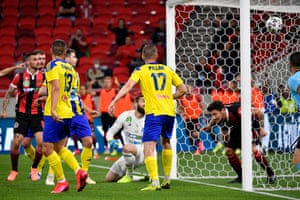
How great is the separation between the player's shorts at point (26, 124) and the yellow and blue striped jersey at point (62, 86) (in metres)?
2.25

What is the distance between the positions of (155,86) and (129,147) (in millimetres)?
1288

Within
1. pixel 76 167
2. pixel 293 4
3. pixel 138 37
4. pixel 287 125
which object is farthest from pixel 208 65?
pixel 138 37

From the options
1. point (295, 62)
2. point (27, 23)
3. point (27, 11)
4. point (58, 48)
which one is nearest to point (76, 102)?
point (58, 48)

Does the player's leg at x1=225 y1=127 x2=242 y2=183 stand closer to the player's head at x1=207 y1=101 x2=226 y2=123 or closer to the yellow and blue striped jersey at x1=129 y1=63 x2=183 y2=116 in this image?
the player's head at x1=207 y1=101 x2=226 y2=123

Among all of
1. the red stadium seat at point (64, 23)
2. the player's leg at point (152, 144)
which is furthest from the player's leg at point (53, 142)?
the red stadium seat at point (64, 23)

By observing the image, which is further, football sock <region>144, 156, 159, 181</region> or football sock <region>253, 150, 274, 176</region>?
Result: football sock <region>253, 150, 274, 176</region>

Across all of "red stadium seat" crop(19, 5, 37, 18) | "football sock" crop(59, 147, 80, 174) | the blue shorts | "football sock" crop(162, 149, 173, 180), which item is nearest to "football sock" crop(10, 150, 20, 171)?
"football sock" crop(59, 147, 80, 174)

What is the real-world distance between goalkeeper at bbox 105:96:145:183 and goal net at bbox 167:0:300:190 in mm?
1021

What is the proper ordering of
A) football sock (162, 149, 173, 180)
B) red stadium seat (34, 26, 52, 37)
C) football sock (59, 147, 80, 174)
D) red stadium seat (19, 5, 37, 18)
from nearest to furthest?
football sock (59, 147, 80, 174) → football sock (162, 149, 173, 180) → red stadium seat (34, 26, 52, 37) → red stadium seat (19, 5, 37, 18)

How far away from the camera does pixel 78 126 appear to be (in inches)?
370

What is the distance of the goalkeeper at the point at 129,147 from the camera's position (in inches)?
426

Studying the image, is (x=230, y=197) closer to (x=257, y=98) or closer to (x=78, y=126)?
(x=78, y=126)

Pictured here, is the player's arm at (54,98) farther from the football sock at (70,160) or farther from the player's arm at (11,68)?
the player's arm at (11,68)

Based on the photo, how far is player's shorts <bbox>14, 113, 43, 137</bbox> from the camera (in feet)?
37.8
